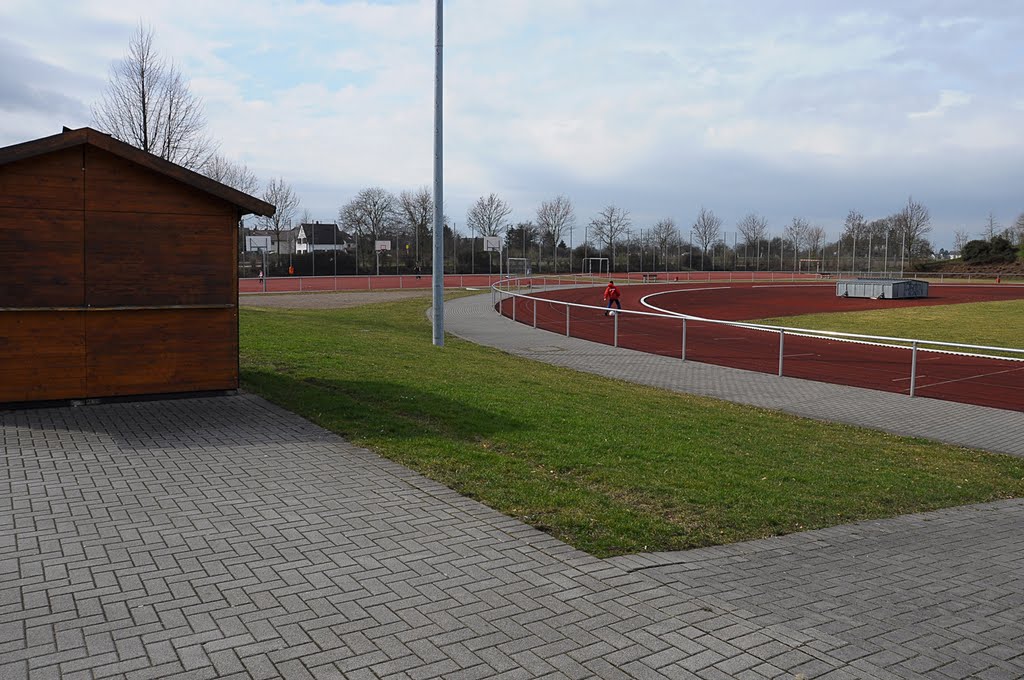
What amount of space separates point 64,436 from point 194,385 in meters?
2.20

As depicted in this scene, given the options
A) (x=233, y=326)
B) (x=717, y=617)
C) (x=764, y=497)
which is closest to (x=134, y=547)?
(x=717, y=617)

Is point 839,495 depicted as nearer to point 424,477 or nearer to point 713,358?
point 424,477

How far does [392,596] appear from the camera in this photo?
5.01 m

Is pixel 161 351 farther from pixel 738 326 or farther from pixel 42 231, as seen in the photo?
pixel 738 326

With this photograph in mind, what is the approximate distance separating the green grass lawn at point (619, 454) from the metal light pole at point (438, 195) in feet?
15.4

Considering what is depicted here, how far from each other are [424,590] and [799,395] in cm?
1133

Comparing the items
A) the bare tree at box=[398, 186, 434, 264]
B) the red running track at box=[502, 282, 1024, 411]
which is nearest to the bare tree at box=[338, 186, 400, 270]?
the bare tree at box=[398, 186, 434, 264]

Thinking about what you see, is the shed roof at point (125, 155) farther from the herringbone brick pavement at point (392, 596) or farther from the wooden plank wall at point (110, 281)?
the herringbone brick pavement at point (392, 596)

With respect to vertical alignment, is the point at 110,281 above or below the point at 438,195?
below

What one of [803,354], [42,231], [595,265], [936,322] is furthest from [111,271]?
[595,265]

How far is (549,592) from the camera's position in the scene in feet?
16.8

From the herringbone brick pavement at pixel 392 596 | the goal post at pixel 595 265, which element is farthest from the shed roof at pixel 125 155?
the goal post at pixel 595 265

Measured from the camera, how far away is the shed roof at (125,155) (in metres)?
9.36

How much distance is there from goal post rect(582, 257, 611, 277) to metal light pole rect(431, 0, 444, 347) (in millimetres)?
60818
